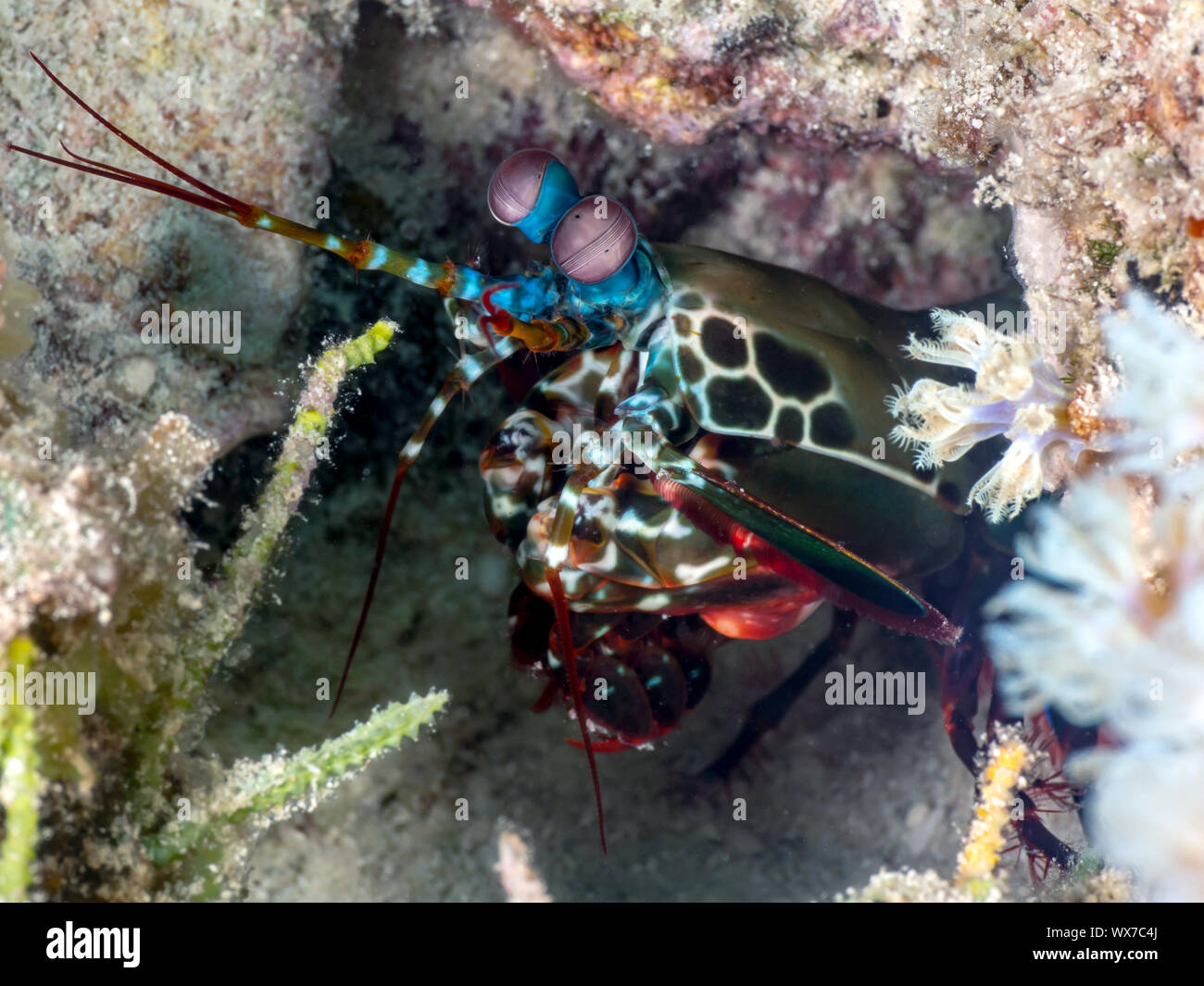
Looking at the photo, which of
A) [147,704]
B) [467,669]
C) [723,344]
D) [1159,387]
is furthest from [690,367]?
[147,704]

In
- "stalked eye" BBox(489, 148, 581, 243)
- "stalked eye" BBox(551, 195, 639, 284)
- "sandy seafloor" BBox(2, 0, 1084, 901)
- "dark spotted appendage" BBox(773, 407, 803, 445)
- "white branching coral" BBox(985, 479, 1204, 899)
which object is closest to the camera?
"white branching coral" BBox(985, 479, 1204, 899)

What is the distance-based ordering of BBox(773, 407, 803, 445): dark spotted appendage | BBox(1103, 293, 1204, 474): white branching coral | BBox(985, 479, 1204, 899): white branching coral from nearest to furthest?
BBox(985, 479, 1204, 899): white branching coral, BBox(1103, 293, 1204, 474): white branching coral, BBox(773, 407, 803, 445): dark spotted appendage

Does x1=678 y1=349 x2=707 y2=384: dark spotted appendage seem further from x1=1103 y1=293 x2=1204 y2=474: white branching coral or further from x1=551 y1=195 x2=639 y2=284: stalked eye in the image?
x1=1103 y1=293 x2=1204 y2=474: white branching coral

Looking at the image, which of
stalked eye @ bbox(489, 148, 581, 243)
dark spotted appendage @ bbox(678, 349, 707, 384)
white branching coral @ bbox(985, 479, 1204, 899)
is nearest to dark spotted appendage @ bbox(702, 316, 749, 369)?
dark spotted appendage @ bbox(678, 349, 707, 384)

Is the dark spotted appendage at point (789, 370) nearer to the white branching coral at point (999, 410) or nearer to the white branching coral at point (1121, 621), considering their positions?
the white branching coral at point (999, 410)

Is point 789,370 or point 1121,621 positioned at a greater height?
→ point 789,370

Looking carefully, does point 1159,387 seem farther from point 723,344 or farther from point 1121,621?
point 723,344
